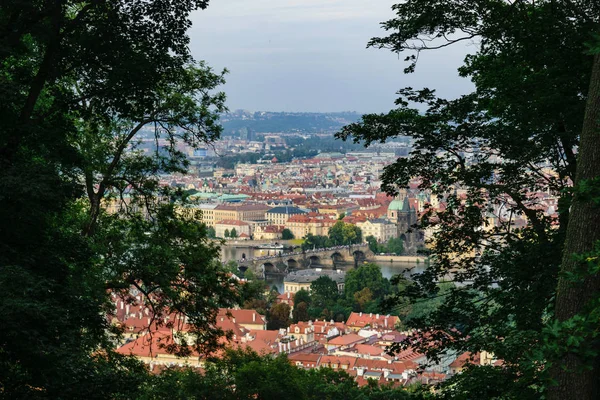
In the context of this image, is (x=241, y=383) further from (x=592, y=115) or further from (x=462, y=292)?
(x=592, y=115)

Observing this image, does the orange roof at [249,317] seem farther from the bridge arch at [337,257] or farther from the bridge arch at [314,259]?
the bridge arch at [337,257]

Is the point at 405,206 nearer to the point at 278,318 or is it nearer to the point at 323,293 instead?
the point at 323,293

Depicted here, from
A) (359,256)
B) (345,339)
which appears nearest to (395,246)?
(359,256)

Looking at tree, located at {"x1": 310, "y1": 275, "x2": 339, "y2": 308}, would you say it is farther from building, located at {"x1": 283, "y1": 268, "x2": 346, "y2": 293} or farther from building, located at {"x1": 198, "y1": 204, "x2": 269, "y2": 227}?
building, located at {"x1": 198, "y1": 204, "x2": 269, "y2": 227}

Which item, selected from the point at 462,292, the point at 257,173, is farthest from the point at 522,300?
the point at 257,173

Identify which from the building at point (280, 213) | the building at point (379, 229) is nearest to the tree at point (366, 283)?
the building at point (379, 229)
